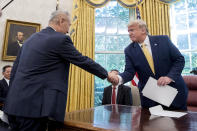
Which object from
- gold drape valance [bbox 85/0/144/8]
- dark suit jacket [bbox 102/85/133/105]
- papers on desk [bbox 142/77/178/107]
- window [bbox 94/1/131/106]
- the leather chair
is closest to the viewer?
papers on desk [bbox 142/77/178/107]

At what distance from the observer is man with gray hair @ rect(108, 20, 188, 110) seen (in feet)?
5.91

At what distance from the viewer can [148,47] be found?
6.50ft

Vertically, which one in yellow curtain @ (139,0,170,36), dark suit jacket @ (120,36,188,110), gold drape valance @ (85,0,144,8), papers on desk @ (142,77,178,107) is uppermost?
gold drape valance @ (85,0,144,8)

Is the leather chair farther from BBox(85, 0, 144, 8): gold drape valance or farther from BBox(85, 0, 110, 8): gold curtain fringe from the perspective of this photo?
BBox(85, 0, 110, 8): gold curtain fringe

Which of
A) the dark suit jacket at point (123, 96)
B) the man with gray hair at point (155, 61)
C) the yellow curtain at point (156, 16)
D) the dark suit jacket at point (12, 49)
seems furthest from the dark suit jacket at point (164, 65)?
the dark suit jacket at point (12, 49)

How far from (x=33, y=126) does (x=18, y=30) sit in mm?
4014

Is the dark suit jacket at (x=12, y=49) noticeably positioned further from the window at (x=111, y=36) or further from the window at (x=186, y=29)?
the window at (x=186, y=29)

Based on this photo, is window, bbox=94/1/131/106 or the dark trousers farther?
window, bbox=94/1/131/106

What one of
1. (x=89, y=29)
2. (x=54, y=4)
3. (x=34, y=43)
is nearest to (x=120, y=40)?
(x=89, y=29)

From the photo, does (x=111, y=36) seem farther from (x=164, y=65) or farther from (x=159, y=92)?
(x=159, y=92)

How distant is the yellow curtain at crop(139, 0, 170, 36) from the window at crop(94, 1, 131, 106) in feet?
2.00

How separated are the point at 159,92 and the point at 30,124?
111cm

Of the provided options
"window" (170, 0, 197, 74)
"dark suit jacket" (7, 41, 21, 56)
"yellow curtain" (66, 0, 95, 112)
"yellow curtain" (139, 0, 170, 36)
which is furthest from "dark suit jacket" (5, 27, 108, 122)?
"window" (170, 0, 197, 74)

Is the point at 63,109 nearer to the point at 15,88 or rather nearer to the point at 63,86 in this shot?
the point at 63,86
